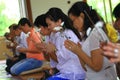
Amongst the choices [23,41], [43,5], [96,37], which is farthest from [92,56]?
[43,5]

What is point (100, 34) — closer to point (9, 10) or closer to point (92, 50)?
point (92, 50)

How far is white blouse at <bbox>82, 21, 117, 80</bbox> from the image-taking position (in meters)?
1.88

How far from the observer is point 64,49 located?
2.36 meters

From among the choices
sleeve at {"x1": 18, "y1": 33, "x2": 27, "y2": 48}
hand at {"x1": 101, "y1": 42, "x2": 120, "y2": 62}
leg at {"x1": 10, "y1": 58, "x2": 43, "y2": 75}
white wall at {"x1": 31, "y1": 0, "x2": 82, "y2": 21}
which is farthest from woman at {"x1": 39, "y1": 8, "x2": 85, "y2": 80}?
white wall at {"x1": 31, "y1": 0, "x2": 82, "y2": 21}

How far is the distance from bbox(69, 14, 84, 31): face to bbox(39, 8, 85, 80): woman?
98 millimetres

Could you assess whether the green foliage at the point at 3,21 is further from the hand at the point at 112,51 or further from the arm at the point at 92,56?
the hand at the point at 112,51

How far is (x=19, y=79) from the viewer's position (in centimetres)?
443

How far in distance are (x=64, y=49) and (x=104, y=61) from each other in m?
0.55

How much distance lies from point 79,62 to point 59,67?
22cm

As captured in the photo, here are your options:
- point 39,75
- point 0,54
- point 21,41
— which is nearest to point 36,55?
point 39,75

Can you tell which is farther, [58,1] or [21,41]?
[58,1]

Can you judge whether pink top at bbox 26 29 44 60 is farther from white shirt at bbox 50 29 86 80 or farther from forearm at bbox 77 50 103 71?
forearm at bbox 77 50 103 71

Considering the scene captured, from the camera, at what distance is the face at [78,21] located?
2137mm

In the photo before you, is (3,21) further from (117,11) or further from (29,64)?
(117,11)
